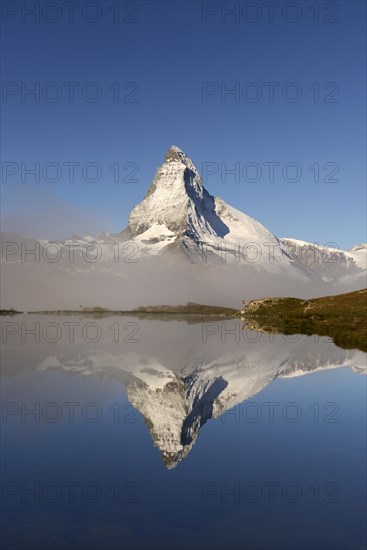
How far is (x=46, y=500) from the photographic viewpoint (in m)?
20.8

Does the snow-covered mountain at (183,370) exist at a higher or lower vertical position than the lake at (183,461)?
higher

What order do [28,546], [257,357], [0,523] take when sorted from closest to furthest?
[28,546]
[0,523]
[257,357]

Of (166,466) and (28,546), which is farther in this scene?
(166,466)

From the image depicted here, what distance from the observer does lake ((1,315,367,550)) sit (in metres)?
18.2

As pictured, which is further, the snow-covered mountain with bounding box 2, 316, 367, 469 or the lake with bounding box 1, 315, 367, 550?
the snow-covered mountain with bounding box 2, 316, 367, 469

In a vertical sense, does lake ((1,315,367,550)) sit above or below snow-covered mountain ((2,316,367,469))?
below

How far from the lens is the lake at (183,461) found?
18.2 meters

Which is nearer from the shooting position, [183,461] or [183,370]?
[183,461]

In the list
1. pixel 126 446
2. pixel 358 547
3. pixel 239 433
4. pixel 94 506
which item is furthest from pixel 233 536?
pixel 239 433

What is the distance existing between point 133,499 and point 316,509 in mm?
7421

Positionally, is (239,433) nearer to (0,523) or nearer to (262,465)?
(262,465)

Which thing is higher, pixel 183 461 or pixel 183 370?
pixel 183 370

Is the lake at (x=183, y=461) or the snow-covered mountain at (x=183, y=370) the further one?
the snow-covered mountain at (x=183, y=370)

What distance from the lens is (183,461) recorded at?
26.2 meters
